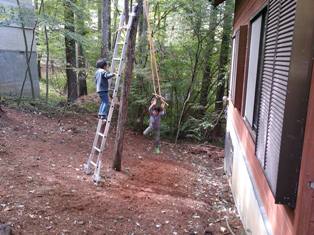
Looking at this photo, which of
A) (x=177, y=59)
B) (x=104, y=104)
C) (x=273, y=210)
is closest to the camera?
(x=273, y=210)

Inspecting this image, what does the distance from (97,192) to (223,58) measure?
8.24 metres

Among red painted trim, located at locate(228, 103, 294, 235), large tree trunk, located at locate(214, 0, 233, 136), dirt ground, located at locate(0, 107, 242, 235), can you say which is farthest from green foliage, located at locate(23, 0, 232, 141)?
red painted trim, located at locate(228, 103, 294, 235)

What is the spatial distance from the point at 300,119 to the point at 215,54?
10.3 m

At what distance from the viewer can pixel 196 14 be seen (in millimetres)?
10758

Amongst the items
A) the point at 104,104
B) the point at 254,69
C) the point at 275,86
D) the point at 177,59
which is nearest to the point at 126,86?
the point at 104,104

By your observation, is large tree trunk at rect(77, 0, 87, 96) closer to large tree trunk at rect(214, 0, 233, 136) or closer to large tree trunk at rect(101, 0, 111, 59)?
large tree trunk at rect(101, 0, 111, 59)

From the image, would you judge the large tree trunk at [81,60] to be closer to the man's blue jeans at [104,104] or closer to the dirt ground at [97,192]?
the dirt ground at [97,192]

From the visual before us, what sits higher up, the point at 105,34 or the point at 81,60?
the point at 105,34

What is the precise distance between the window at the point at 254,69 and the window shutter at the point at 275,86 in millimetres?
963

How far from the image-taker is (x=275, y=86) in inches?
99.9

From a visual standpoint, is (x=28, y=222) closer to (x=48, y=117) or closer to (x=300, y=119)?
(x=300, y=119)

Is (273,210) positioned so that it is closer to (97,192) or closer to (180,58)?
(97,192)

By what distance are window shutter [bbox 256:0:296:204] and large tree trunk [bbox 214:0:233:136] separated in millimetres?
8501

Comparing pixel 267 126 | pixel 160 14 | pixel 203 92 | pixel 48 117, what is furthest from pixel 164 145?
pixel 267 126
